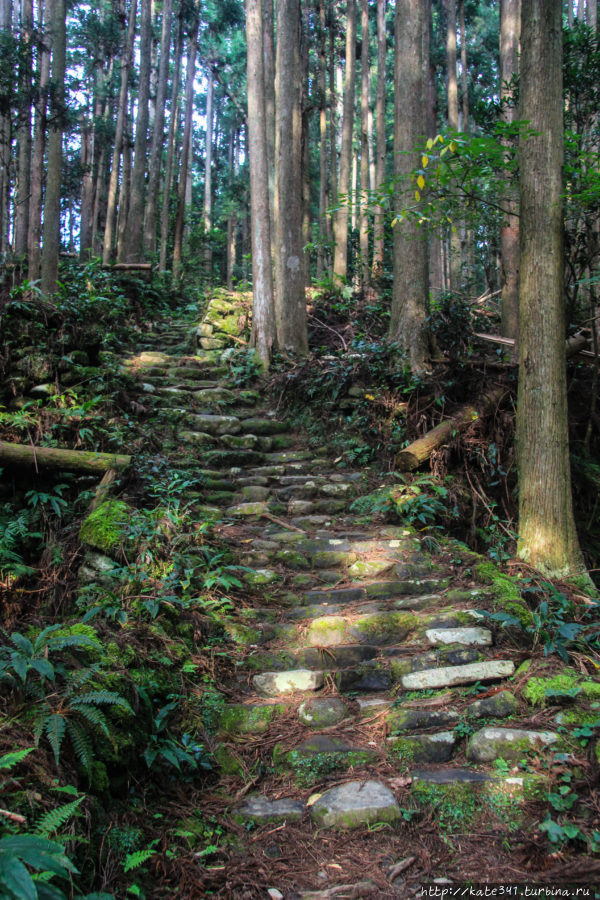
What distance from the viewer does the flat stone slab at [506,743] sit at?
8.54 ft

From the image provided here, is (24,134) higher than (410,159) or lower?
higher

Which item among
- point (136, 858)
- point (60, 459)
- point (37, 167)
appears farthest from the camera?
point (37, 167)

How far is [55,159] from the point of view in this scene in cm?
962

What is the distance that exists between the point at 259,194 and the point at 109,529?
23.1ft

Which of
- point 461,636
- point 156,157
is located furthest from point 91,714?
point 156,157

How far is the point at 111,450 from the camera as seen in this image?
17.7 ft

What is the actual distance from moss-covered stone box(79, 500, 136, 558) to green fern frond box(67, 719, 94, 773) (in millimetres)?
1997

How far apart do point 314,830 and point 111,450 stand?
3.99m

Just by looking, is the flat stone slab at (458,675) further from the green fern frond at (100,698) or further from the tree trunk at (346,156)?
the tree trunk at (346,156)

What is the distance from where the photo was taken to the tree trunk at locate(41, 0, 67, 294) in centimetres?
924

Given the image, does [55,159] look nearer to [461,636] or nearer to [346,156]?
[346,156]

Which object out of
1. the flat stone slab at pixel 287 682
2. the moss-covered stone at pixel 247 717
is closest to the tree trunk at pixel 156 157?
the flat stone slab at pixel 287 682

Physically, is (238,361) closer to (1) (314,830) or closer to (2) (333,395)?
(2) (333,395)

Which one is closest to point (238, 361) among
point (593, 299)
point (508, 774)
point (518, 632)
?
point (593, 299)
